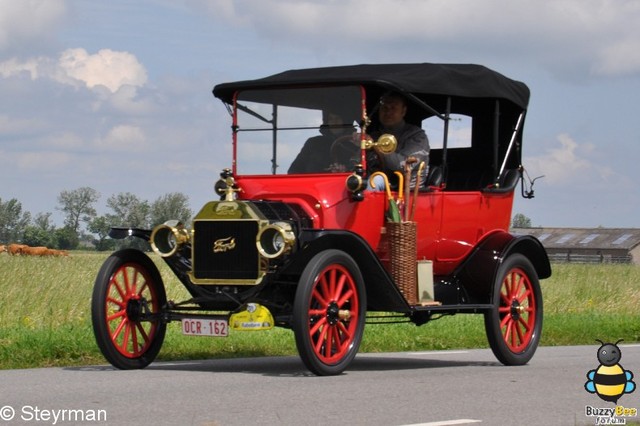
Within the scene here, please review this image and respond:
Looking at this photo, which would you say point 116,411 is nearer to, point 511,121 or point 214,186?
point 214,186

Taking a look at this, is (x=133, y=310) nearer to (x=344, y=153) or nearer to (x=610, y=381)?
(x=344, y=153)

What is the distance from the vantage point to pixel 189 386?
9.73 meters

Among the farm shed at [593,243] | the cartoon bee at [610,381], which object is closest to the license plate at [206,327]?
the cartoon bee at [610,381]

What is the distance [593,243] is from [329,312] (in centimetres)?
9978

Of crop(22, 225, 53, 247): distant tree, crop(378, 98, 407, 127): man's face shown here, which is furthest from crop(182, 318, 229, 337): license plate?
crop(22, 225, 53, 247): distant tree

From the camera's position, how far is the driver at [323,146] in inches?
479

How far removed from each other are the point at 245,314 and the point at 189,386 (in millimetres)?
1293

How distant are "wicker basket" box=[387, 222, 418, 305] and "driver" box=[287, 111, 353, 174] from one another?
0.88 metres

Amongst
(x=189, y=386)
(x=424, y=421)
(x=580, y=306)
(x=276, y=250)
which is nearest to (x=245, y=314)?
(x=276, y=250)

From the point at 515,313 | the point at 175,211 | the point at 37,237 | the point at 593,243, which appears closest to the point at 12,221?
the point at 37,237

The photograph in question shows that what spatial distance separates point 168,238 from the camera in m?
11.6

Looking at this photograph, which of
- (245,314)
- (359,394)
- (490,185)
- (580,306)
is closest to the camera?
(359,394)

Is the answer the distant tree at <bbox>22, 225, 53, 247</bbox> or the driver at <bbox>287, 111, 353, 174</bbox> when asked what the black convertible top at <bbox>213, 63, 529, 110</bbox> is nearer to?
the driver at <bbox>287, 111, 353, 174</bbox>

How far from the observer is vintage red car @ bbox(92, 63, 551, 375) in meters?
11.0
